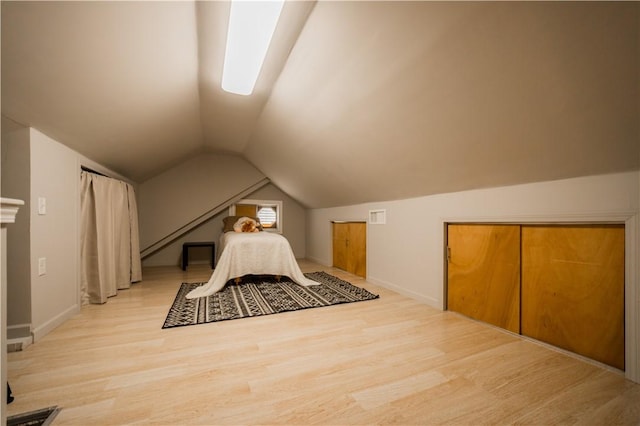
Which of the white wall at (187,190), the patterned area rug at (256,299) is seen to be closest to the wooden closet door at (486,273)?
the patterned area rug at (256,299)

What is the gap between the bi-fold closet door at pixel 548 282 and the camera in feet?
5.04

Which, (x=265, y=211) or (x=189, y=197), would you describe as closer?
(x=189, y=197)

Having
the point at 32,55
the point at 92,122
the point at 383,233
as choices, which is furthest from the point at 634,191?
the point at 92,122

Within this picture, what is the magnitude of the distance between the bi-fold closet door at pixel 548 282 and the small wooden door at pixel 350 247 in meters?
1.65

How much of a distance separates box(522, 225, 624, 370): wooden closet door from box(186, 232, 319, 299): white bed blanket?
2344mm

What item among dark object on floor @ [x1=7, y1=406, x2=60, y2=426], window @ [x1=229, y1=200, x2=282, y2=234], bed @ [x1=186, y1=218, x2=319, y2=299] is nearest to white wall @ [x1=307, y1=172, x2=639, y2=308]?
bed @ [x1=186, y1=218, x2=319, y2=299]

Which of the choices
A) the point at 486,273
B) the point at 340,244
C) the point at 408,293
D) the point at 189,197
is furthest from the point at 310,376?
→ the point at 189,197

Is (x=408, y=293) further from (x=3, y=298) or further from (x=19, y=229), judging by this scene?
(x=19, y=229)

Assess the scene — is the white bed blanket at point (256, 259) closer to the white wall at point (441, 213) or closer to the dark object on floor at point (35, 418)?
the white wall at point (441, 213)

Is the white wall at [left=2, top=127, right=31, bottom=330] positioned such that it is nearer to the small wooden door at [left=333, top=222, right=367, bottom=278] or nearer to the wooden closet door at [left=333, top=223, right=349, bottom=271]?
the small wooden door at [left=333, top=222, right=367, bottom=278]

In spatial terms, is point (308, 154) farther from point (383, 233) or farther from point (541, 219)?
point (541, 219)

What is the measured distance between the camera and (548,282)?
182 centimetres

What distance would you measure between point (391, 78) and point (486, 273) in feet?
5.95

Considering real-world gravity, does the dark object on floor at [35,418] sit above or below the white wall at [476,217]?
below
